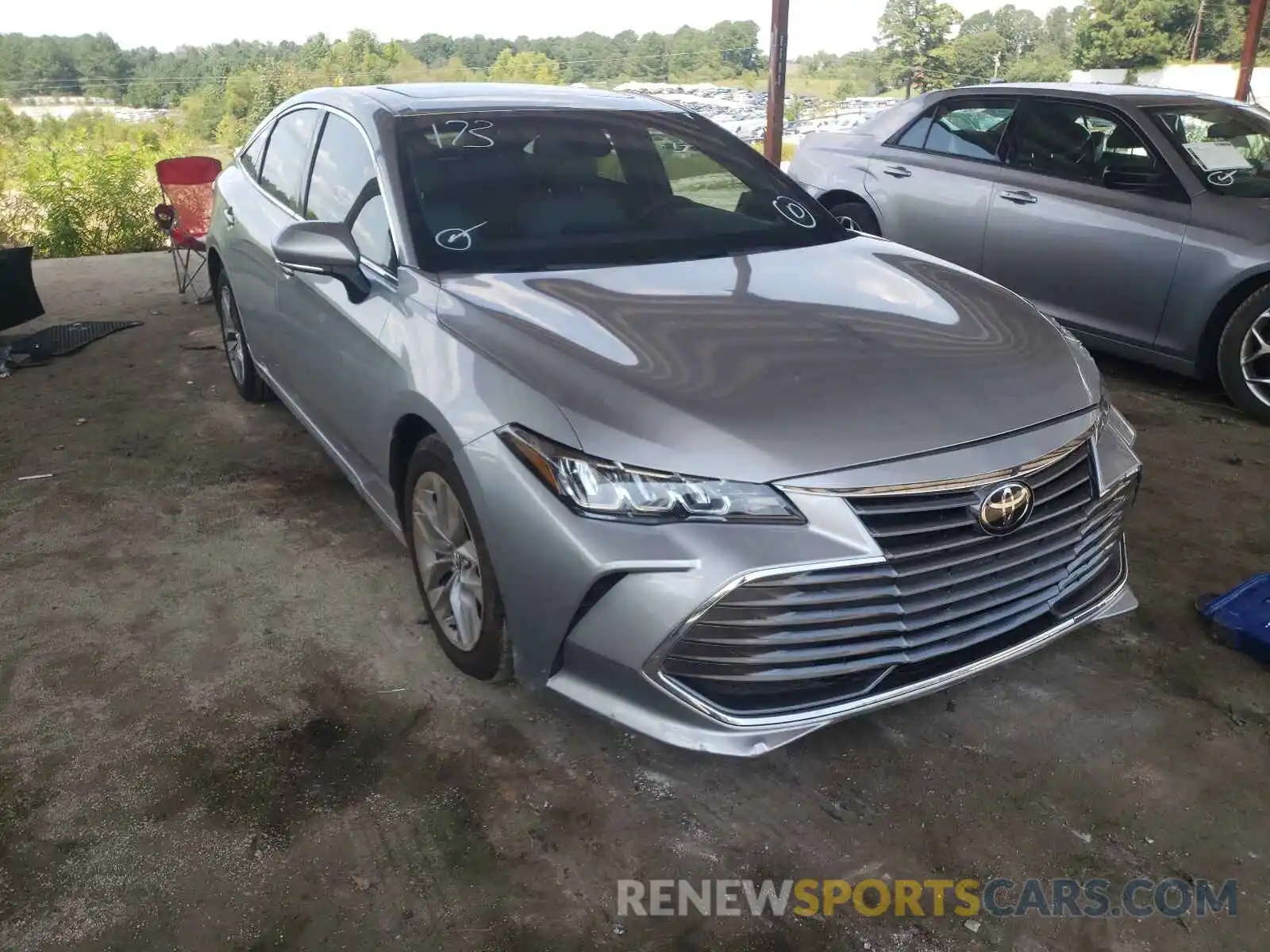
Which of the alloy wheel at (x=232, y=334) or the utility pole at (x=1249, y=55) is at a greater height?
the utility pole at (x=1249, y=55)

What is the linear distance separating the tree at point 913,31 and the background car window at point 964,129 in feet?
11.9

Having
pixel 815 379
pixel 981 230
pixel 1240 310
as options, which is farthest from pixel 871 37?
pixel 815 379

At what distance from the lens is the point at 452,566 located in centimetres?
249

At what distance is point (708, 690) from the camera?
1.96 meters

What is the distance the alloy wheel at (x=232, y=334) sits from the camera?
452 cm

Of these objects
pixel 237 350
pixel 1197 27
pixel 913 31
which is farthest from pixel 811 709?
pixel 1197 27

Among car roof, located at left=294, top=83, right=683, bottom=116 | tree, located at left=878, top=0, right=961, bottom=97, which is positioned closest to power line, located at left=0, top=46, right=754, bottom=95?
tree, located at left=878, top=0, right=961, bottom=97

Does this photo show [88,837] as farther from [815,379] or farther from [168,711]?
[815,379]

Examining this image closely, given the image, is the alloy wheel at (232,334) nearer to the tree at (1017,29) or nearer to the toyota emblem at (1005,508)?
the toyota emblem at (1005,508)

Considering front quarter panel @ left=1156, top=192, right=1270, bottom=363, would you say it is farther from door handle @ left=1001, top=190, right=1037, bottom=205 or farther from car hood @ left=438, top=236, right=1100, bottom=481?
car hood @ left=438, top=236, right=1100, bottom=481

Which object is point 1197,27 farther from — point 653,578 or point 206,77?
point 653,578

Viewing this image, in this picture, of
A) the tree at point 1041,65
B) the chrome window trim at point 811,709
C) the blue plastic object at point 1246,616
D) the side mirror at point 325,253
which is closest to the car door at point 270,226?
the side mirror at point 325,253

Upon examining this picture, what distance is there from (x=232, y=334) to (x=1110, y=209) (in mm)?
4211

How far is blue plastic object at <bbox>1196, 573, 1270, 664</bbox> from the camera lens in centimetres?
267
